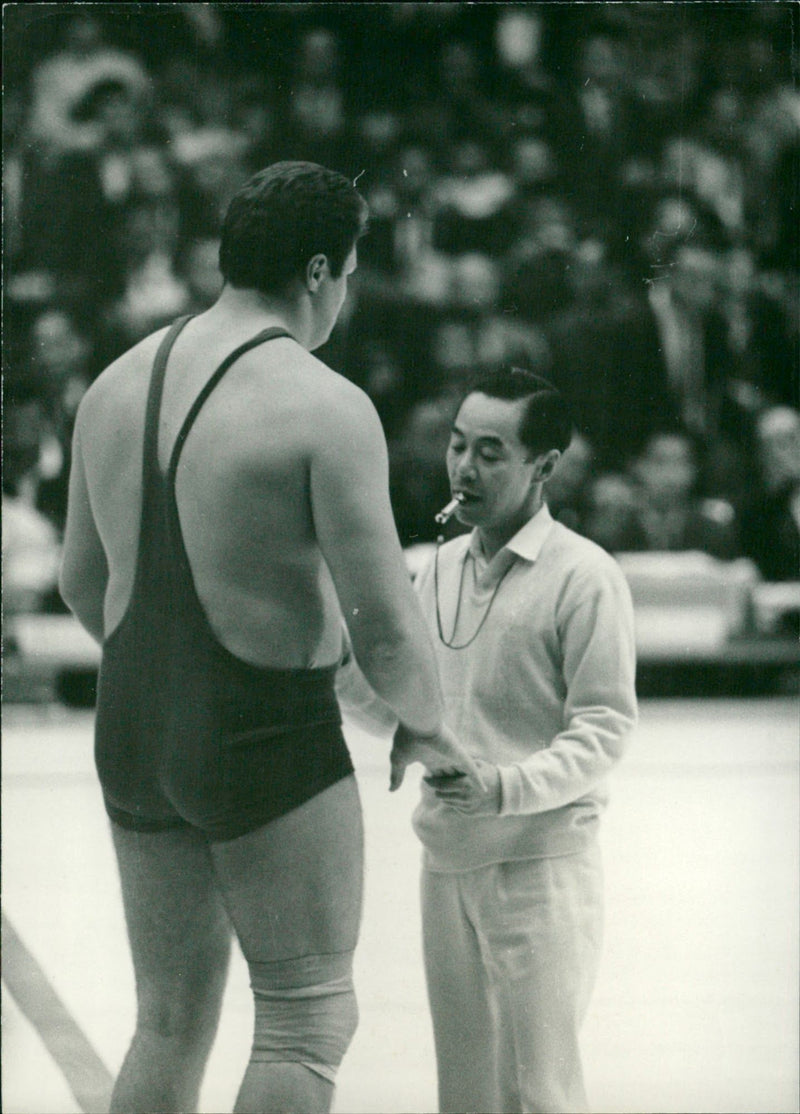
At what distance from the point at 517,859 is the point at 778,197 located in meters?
1.40

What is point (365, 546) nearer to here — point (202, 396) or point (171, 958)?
point (202, 396)

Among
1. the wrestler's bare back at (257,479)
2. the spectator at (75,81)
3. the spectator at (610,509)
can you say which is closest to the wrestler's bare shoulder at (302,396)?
the wrestler's bare back at (257,479)

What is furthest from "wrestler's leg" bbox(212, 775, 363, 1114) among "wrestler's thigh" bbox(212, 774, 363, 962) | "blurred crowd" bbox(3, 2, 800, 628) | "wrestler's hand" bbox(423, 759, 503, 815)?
"blurred crowd" bbox(3, 2, 800, 628)

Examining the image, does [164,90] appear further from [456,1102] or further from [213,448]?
[456,1102]

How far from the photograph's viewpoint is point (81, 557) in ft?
6.53

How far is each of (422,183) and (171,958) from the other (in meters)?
1.22

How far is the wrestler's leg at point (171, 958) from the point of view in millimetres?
1912

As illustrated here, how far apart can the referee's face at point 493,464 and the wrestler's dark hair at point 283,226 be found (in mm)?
318

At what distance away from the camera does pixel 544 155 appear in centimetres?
248

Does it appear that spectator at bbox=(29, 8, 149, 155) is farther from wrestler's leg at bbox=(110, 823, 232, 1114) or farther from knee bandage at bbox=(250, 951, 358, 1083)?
knee bandage at bbox=(250, 951, 358, 1083)

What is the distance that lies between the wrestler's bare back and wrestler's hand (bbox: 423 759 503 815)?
0.23 meters

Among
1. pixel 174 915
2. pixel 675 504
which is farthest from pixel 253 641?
pixel 675 504

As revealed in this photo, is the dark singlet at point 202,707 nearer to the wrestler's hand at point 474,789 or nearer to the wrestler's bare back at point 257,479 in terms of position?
the wrestler's bare back at point 257,479

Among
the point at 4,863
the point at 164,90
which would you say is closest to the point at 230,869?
the point at 164,90
